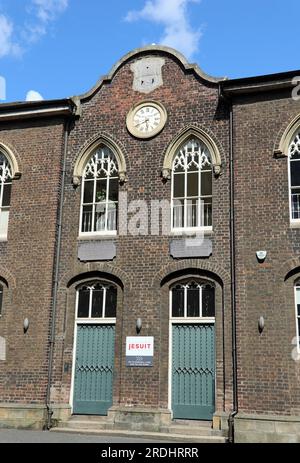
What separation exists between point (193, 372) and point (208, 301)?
1.75 m

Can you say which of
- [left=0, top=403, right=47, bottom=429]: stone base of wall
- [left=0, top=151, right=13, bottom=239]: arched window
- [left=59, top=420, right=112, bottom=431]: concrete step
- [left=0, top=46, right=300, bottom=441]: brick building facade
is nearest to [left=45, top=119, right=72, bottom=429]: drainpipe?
[left=0, top=46, right=300, bottom=441]: brick building facade

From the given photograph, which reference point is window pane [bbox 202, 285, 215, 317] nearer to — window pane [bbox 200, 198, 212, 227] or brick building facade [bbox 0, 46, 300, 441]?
brick building facade [bbox 0, 46, 300, 441]

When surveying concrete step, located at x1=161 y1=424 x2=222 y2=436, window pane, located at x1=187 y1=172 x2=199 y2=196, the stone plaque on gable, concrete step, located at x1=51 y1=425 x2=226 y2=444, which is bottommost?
concrete step, located at x1=51 y1=425 x2=226 y2=444

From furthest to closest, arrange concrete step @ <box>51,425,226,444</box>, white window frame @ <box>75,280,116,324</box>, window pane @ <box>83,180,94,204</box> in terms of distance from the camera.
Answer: window pane @ <box>83,180,94,204</box> < white window frame @ <box>75,280,116,324</box> < concrete step @ <box>51,425,226,444</box>

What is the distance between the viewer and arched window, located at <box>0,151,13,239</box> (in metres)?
15.9

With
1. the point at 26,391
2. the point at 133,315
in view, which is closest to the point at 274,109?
the point at 133,315

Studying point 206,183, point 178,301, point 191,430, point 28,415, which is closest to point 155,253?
point 178,301

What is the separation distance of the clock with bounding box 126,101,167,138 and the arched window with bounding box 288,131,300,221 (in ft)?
11.5

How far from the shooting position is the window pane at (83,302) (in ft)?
48.8

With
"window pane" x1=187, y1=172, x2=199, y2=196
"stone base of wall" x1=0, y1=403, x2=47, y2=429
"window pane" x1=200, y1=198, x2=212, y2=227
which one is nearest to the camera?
"stone base of wall" x1=0, y1=403, x2=47, y2=429

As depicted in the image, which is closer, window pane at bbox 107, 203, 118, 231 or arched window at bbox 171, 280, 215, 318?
arched window at bbox 171, 280, 215, 318

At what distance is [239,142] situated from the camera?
14367 mm

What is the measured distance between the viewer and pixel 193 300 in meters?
14.2

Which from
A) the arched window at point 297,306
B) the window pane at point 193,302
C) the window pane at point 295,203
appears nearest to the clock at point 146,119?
the window pane at point 295,203
